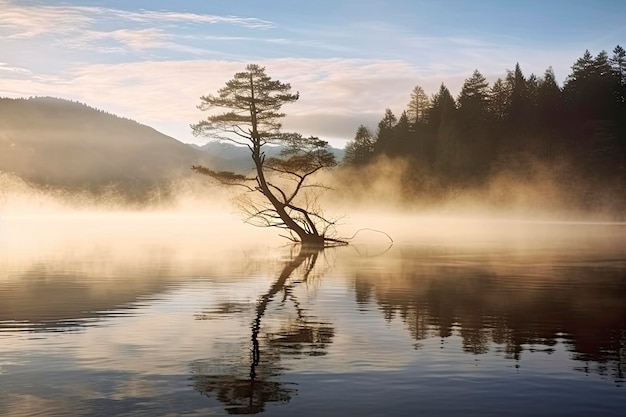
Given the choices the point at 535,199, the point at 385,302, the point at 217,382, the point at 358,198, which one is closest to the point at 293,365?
the point at 217,382

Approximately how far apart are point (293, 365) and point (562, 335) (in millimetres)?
6846

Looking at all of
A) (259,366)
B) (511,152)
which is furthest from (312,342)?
(511,152)

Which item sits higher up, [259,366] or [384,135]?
Result: [384,135]

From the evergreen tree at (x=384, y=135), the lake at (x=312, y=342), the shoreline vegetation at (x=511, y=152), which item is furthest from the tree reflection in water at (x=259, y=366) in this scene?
the evergreen tree at (x=384, y=135)

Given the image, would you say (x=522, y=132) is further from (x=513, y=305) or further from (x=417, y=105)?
(x=513, y=305)

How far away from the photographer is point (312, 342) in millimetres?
16484

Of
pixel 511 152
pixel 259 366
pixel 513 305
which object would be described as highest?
pixel 511 152

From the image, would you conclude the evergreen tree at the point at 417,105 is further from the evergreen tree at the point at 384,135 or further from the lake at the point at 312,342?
the lake at the point at 312,342

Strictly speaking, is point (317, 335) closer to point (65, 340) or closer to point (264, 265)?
point (65, 340)

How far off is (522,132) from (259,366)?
14782 centimetres

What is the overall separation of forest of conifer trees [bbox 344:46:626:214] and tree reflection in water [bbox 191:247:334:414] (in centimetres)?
12668

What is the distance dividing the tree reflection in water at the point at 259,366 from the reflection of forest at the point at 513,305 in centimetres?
238

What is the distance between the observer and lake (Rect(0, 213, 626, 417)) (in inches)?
462

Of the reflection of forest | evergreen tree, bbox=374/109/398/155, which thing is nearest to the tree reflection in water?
the reflection of forest
